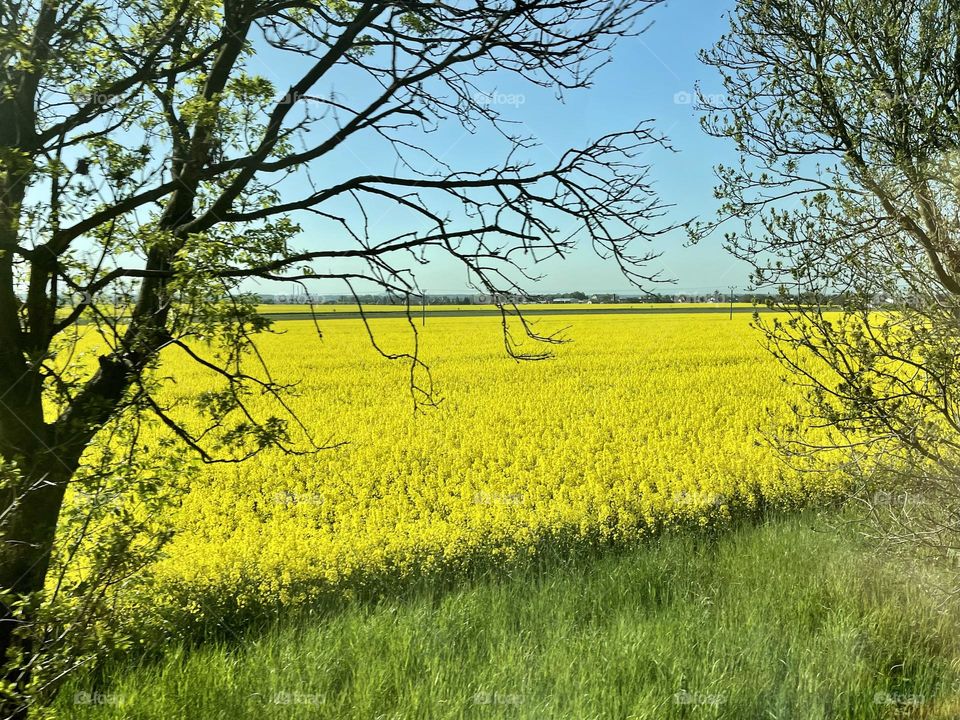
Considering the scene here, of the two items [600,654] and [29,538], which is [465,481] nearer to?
[600,654]

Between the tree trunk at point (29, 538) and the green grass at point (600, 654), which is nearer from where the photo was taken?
Result: the tree trunk at point (29, 538)

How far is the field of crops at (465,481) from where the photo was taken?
5.59 meters

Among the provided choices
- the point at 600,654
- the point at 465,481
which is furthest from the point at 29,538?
the point at 465,481

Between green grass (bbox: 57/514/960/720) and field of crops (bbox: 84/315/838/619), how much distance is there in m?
0.62

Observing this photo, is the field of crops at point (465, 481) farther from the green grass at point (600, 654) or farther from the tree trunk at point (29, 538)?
the tree trunk at point (29, 538)

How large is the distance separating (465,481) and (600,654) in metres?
4.27

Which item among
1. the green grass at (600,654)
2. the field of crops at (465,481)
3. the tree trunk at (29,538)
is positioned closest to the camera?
the tree trunk at (29,538)

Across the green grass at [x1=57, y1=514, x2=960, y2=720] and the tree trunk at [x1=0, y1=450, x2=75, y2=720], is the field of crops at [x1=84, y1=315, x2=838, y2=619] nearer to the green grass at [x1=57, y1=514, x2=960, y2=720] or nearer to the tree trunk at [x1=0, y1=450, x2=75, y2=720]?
the green grass at [x1=57, y1=514, x2=960, y2=720]

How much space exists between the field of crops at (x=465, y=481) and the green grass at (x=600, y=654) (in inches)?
24.4

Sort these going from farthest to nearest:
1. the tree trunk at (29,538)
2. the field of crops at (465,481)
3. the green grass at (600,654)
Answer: the field of crops at (465,481) → the green grass at (600,654) → the tree trunk at (29,538)

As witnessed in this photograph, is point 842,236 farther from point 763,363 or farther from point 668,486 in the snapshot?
point 763,363

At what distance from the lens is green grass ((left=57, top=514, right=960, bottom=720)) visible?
358cm

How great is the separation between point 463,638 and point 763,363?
57.0 ft

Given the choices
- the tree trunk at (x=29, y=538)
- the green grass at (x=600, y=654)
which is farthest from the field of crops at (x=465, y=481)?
the tree trunk at (x=29, y=538)
